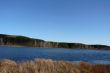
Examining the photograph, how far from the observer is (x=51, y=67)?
14.9 m

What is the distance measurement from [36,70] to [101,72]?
481 centimetres

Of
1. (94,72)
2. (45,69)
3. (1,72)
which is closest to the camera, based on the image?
(1,72)

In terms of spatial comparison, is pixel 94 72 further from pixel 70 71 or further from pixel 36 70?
pixel 36 70

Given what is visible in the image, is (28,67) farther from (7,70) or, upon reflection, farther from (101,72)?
(101,72)

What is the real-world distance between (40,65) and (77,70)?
7.21 feet

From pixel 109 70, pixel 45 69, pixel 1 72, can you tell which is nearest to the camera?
pixel 1 72

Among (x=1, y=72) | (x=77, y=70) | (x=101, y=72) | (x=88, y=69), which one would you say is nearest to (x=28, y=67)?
(x=1, y=72)

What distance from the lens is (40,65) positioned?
15.1m

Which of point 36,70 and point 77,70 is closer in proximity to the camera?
point 36,70

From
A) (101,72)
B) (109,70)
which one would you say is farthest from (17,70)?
(109,70)

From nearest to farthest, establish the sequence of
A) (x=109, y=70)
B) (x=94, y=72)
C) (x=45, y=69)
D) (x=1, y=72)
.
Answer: (x=1, y=72)
(x=45, y=69)
(x=94, y=72)
(x=109, y=70)

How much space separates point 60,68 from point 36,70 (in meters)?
1.67

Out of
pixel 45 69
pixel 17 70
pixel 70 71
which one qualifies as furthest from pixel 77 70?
pixel 17 70

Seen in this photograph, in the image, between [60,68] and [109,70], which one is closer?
[60,68]
